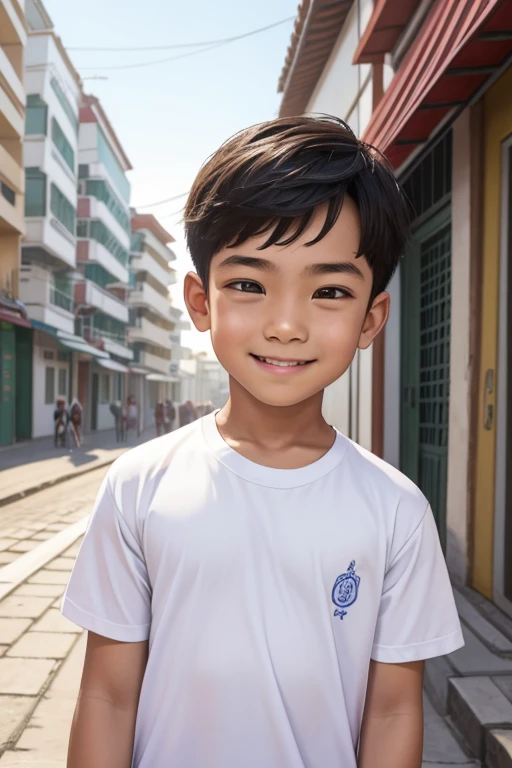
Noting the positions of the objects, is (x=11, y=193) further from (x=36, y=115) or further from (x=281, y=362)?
(x=281, y=362)

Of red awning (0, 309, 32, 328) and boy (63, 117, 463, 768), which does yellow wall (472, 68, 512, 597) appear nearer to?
boy (63, 117, 463, 768)

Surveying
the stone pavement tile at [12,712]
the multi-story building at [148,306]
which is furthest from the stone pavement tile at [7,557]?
the multi-story building at [148,306]

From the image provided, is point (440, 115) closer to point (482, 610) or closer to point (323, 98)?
point (482, 610)

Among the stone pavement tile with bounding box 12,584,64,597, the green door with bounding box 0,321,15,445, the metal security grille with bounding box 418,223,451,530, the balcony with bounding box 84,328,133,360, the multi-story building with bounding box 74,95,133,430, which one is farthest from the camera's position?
the balcony with bounding box 84,328,133,360

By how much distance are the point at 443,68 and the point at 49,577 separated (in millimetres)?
4389

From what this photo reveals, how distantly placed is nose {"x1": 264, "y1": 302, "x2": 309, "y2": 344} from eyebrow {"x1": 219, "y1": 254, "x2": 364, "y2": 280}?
0.24ft

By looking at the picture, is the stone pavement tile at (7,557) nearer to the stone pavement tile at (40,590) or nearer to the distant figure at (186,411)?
the stone pavement tile at (40,590)

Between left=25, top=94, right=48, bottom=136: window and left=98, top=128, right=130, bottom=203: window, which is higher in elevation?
left=98, top=128, right=130, bottom=203: window

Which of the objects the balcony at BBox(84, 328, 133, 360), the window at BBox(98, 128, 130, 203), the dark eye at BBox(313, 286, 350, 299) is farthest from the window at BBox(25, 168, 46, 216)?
the dark eye at BBox(313, 286, 350, 299)

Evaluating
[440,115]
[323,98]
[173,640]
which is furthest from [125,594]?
[323,98]

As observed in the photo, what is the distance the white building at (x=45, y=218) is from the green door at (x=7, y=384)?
2.02 meters

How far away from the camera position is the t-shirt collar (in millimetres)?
1313

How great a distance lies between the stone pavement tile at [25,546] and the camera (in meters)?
6.32

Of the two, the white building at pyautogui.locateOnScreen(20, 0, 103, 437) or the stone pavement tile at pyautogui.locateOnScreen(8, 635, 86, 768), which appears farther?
the white building at pyautogui.locateOnScreen(20, 0, 103, 437)
